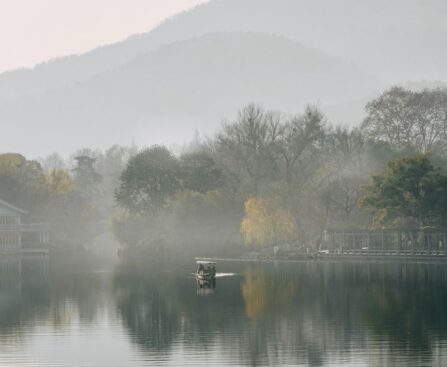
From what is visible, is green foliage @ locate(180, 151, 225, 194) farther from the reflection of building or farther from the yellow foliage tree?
Result: the reflection of building

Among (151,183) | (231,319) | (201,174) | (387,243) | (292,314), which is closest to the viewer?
(231,319)

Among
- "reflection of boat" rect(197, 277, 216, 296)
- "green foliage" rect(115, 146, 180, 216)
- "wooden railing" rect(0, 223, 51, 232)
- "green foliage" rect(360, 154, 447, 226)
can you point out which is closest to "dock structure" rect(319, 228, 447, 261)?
"green foliage" rect(360, 154, 447, 226)

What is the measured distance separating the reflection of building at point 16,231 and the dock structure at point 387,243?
Answer: 148 feet

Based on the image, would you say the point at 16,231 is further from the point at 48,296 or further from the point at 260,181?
the point at 48,296

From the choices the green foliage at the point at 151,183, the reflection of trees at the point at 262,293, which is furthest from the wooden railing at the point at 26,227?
the reflection of trees at the point at 262,293

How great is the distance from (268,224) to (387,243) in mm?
18030

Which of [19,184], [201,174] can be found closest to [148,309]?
[201,174]

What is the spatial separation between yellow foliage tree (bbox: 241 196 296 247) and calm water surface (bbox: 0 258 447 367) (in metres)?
34.1

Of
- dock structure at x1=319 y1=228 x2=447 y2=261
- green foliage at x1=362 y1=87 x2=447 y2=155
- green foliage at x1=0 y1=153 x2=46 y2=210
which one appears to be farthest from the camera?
green foliage at x1=0 y1=153 x2=46 y2=210

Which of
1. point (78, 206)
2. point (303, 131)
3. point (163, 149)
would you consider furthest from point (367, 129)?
point (78, 206)

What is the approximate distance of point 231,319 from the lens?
63.8m

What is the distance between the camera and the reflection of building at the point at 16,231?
157875 millimetres

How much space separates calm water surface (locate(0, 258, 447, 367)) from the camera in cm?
4959

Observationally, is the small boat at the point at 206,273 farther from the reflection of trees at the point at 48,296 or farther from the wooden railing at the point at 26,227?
the wooden railing at the point at 26,227
